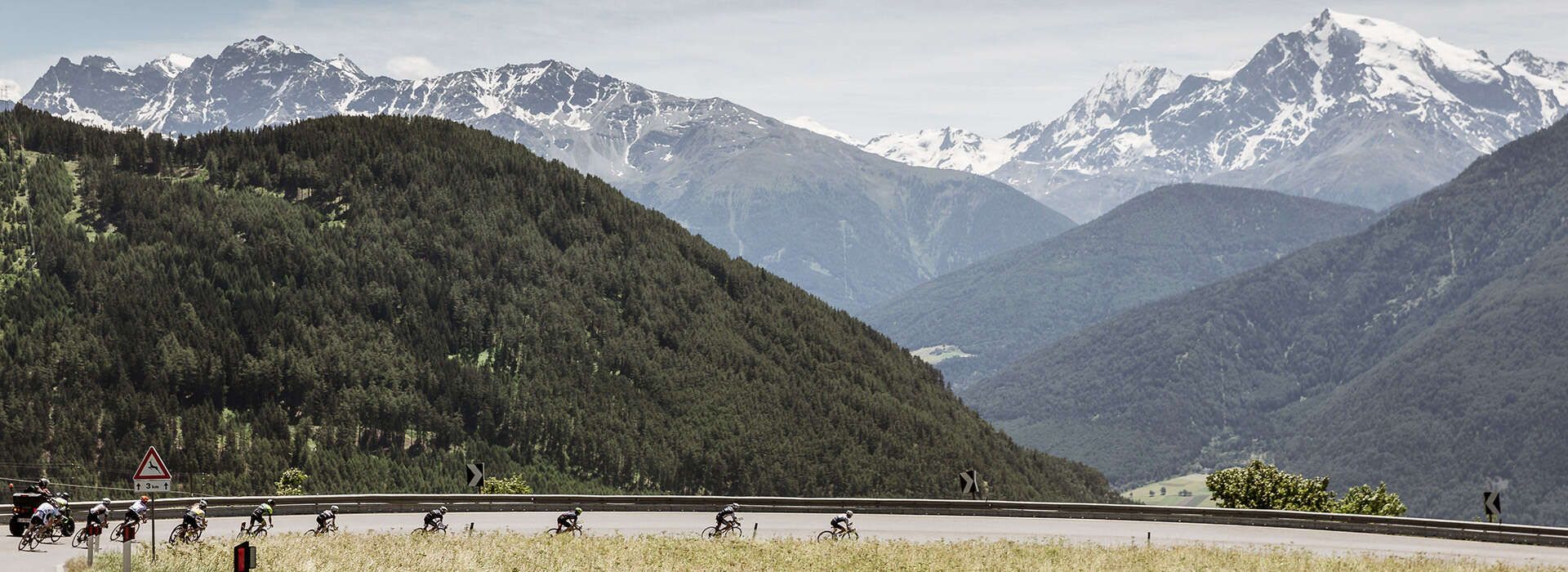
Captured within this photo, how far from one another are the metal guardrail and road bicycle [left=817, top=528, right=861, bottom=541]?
1007cm

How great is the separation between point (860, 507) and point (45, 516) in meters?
42.7

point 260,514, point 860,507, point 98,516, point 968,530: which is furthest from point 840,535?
point 98,516

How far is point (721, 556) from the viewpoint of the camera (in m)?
62.8

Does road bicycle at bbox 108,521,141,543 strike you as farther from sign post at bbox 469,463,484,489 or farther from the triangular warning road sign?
sign post at bbox 469,463,484,489

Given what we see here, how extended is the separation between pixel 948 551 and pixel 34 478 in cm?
15441

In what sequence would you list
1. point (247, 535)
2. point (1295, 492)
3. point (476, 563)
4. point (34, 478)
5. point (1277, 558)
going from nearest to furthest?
point (476, 563) → point (1277, 558) → point (247, 535) → point (1295, 492) → point (34, 478)

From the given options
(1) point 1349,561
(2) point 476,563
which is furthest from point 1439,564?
(2) point 476,563

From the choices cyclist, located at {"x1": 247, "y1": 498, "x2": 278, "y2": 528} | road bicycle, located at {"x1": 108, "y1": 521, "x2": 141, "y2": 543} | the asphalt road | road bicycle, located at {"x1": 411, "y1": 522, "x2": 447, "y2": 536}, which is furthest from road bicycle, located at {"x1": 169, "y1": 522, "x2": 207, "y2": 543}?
road bicycle, located at {"x1": 411, "y1": 522, "x2": 447, "y2": 536}

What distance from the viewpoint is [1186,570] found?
196ft

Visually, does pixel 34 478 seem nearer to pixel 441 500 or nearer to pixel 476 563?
pixel 441 500

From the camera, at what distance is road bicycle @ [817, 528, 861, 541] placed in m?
70.9

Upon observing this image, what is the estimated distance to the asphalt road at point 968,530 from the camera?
2731 inches

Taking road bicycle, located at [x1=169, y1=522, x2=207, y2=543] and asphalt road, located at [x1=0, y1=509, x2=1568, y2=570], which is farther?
asphalt road, located at [x1=0, y1=509, x2=1568, y2=570]

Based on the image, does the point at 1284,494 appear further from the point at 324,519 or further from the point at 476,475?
the point at 324,519
